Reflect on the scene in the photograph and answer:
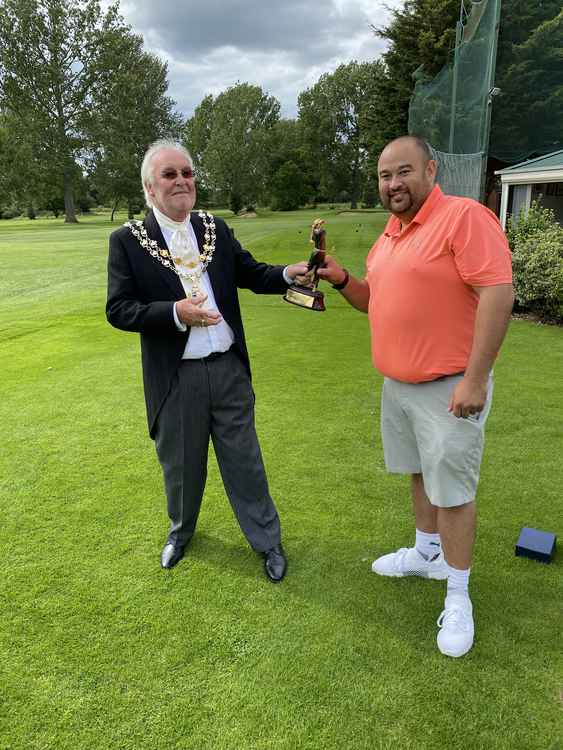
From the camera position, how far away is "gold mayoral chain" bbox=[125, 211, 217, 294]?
235 cm

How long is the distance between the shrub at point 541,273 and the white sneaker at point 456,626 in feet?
19.9

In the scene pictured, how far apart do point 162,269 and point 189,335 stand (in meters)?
0.31

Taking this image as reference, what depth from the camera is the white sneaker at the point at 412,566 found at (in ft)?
8.34

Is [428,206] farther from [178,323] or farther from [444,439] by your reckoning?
[178,323]

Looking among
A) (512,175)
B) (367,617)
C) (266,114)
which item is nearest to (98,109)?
(266,114)

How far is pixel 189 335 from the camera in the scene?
7.88 feet

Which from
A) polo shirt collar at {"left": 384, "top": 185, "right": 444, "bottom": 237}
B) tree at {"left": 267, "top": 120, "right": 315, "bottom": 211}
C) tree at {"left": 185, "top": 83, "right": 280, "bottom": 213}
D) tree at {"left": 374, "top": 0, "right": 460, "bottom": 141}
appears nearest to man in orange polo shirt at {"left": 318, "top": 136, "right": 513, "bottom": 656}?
polo shirt collar at {"left": 384, "top": 185, "right": 444, "bottom": 237}

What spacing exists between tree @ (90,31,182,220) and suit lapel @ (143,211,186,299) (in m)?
36.6

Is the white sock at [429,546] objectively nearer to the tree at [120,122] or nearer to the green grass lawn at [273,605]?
the green grass lawn at [273,605]

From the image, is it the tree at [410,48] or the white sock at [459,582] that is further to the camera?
the tree at [410,48]

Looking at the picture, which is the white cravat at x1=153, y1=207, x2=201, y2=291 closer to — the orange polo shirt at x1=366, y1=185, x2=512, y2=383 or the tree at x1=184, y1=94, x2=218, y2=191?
the orange polo shirt at x1=366, y1=185, x2=512, y2=383

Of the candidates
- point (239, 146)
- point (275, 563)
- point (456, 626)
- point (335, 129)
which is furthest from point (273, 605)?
point (335, 129)

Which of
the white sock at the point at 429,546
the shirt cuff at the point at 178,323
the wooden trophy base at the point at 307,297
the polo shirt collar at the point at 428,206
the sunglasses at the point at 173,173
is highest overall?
the sunglasses at the point at 173,173

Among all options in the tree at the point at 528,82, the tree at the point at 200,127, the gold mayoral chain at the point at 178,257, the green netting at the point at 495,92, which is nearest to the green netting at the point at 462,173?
the green netting at the point at 495,92
